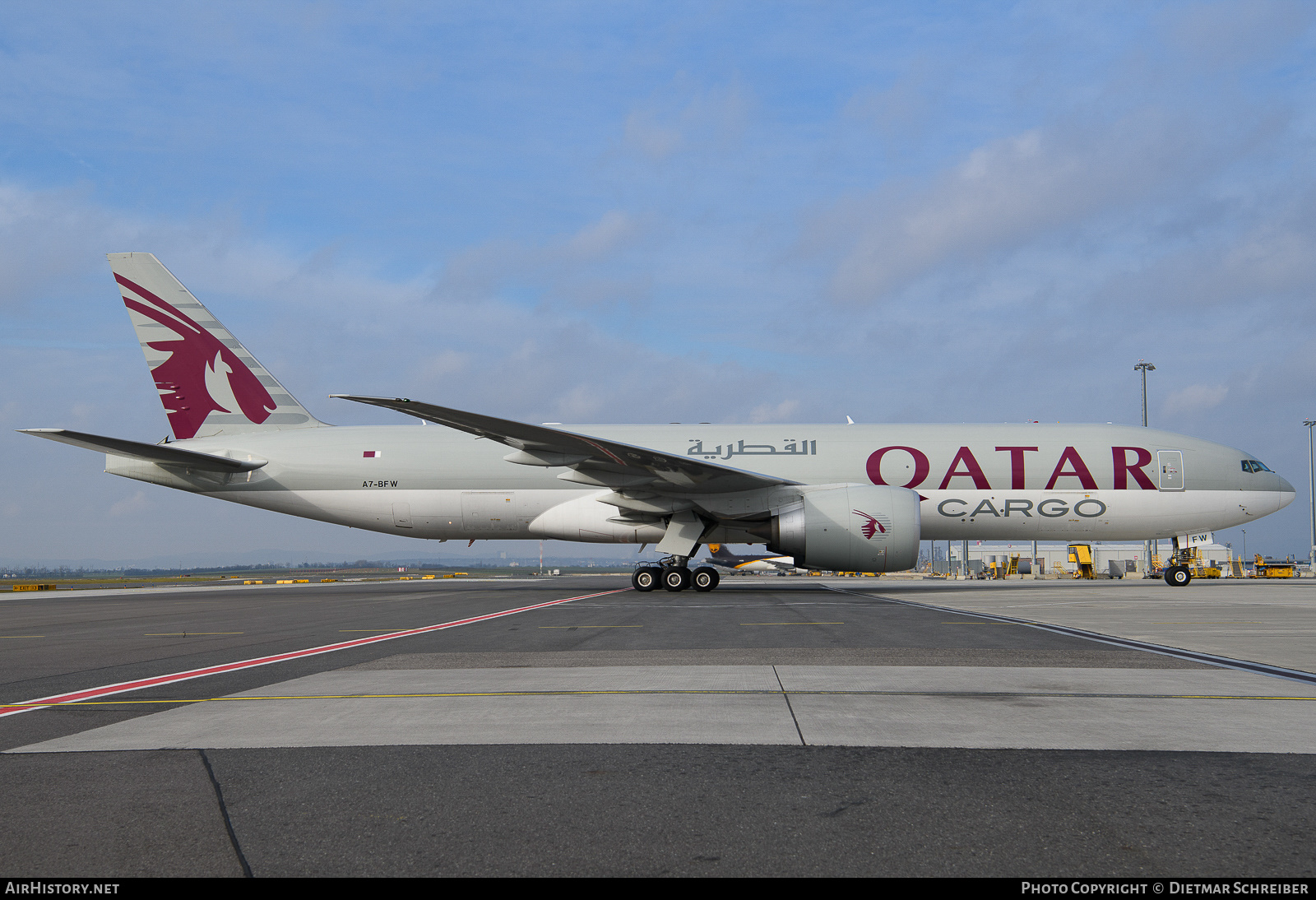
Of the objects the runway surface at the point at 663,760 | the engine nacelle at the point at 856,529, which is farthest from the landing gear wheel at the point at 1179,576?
the runway surface at the point at 663,760

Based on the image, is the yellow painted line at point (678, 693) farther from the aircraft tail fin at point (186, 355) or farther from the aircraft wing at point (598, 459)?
the aircraft tail fin at point (186, 355)

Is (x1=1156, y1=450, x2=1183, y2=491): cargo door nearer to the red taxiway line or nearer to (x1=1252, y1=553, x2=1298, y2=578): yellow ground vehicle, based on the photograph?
the red taxiway line

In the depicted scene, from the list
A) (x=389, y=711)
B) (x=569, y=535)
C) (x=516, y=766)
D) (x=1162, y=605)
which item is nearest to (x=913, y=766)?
(x=516, y=766)

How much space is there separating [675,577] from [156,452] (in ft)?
44.9

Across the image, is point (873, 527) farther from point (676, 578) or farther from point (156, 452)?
point (156, 452)

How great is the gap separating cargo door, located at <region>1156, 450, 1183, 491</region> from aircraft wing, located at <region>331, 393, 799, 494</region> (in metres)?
10.7

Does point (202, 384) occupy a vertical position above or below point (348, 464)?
above

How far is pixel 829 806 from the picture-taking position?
11.0ft

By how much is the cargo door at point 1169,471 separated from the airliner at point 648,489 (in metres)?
0.04

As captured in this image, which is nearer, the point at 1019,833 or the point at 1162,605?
the point at 1019,833

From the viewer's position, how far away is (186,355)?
23594 millimetres

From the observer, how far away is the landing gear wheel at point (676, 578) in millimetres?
21188
